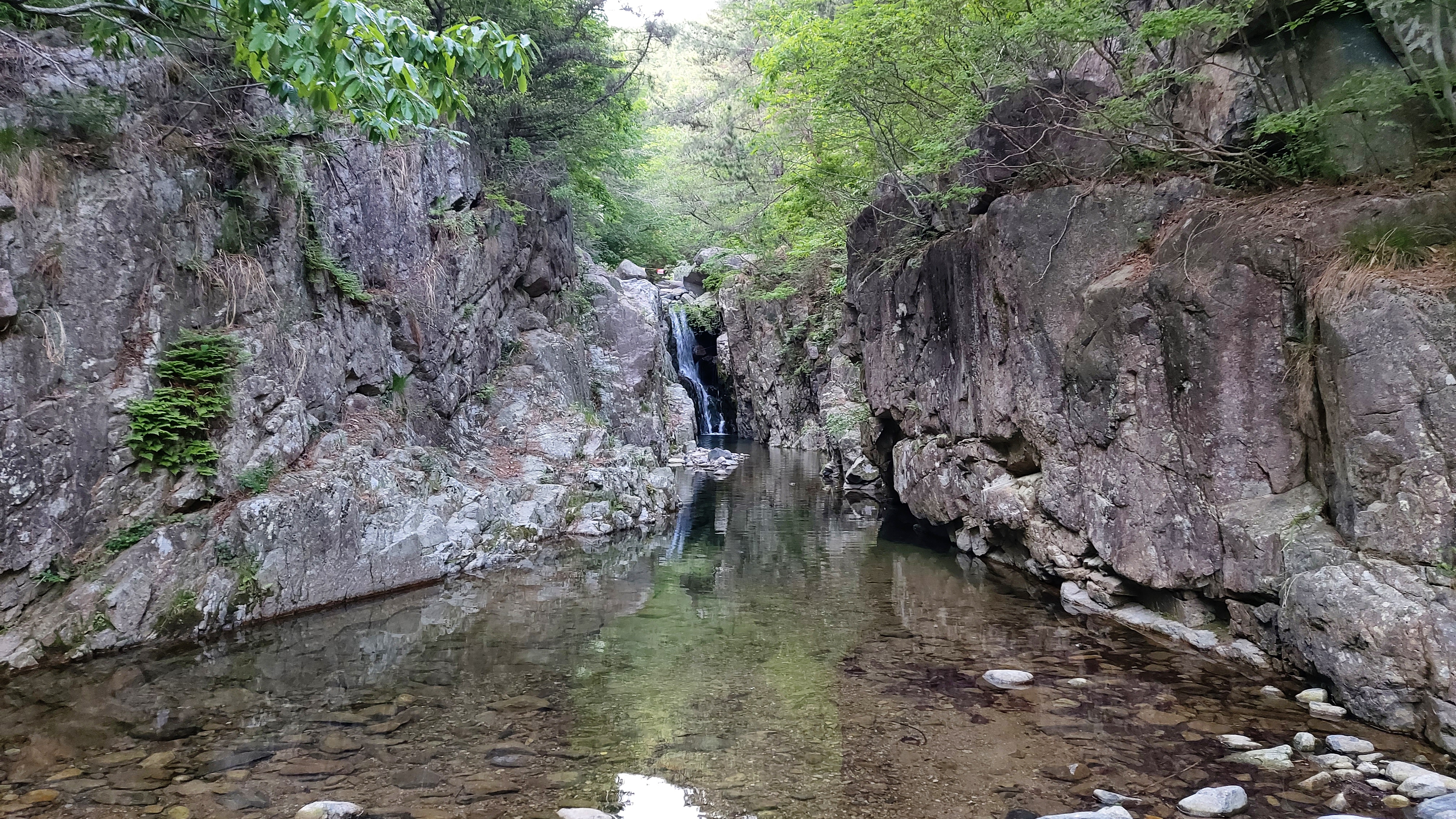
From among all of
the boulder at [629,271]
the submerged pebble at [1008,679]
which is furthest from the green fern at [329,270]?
the boulder at [629,271]

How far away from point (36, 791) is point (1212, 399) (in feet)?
31.0

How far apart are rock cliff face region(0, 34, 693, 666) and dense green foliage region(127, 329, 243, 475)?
87 millimetres

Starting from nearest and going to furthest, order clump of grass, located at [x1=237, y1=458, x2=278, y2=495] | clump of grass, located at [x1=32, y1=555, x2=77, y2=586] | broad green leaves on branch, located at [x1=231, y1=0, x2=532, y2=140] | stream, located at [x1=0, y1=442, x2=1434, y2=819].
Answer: broad green leaves on branch, located at [x1=231, y1=0, x2=532, y2=140]
stream, located at [x1=0, y1=442, x2=1434, y2=819]
clump of grass, located at [x1=32, y1=555, x2=77, y2=586]
clump of grass, located at [x1=237, y1=458, x2=278, y2=495]

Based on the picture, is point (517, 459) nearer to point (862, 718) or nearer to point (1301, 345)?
point (862, 718)

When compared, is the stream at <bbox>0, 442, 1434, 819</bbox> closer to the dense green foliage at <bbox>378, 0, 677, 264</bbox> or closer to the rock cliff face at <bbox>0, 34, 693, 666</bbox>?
the rock cliff face at <bbox>0, 34, 693, 666</bbox>

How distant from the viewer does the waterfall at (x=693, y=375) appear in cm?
3234

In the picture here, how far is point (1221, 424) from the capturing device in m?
7.00

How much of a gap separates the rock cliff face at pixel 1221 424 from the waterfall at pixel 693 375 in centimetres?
2126

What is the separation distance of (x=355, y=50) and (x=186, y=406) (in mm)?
5234

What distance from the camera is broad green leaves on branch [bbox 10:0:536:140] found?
4.27m

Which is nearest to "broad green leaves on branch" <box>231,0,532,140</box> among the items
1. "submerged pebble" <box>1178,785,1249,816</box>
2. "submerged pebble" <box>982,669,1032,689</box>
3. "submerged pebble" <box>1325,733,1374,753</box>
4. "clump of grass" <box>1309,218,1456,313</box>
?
"submerged pebble" <box>1178,785,1249,816</box>

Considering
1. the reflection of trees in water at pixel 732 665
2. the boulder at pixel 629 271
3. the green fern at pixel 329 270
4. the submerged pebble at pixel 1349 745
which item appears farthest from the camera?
the boulder at pixel 629 271

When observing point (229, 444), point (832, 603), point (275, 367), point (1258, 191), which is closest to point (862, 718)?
point (832, 603)

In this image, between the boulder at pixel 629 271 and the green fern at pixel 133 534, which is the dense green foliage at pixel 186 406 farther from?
the boulder at pixel 629 271
